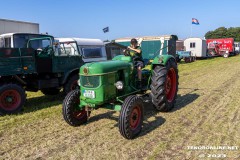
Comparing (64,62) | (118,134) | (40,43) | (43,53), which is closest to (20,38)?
(40,43)

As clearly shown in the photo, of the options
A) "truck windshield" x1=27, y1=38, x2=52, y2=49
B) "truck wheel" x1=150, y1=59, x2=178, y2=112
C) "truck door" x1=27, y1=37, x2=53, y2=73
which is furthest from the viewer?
"truck windshield" x1=27, y1=38, x2=52, y2=49

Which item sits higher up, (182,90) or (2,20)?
(2,20)

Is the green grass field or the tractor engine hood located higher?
the tractor engine hood

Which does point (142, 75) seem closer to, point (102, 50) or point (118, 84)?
point (118, 84)

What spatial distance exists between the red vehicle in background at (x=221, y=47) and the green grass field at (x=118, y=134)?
2657cm

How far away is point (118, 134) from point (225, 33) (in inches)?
3427

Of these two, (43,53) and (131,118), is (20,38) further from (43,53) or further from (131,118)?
(131,118)

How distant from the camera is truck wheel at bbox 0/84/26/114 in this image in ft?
20.8

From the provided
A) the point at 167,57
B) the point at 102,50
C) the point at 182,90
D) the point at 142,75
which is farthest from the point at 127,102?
the point at 102,50

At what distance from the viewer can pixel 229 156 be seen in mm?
3908

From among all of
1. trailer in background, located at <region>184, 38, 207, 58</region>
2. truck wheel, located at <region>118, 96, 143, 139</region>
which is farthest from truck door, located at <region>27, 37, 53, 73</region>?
trailer in background, located at <region>184, 38, 207, 58</region>

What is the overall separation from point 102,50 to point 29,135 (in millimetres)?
8533

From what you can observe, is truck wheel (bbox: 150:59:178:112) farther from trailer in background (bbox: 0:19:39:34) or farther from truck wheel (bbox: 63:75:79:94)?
trailer in background (bbox: 0:19:39:34)

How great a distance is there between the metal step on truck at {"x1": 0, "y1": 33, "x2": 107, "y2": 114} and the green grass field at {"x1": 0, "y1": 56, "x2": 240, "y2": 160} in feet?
1.81
